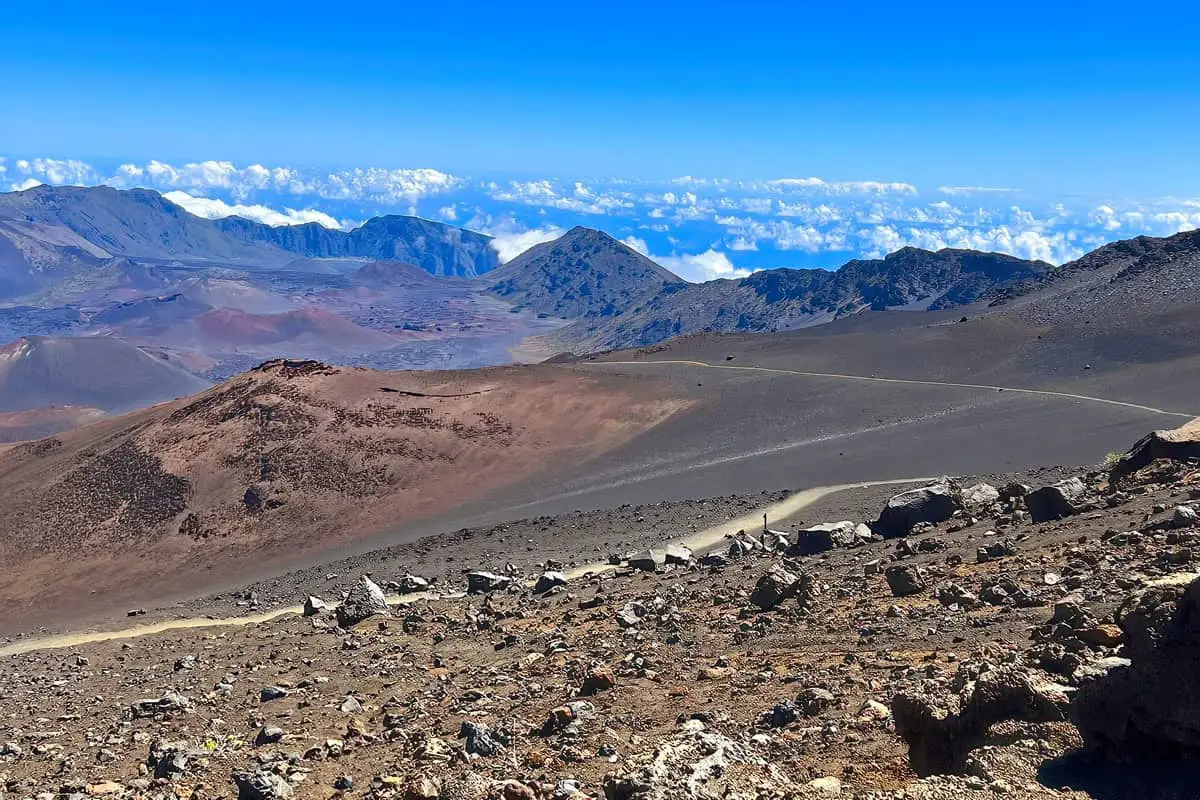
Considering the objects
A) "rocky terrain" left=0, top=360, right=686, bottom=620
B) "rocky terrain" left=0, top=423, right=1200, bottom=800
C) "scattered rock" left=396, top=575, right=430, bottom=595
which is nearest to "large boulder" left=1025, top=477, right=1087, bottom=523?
"rocky terrain" left=0, top=423, right=1200, bottom=800

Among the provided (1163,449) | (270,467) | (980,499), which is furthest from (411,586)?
(270,467)

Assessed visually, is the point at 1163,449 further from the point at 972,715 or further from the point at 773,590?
the point at 972,715

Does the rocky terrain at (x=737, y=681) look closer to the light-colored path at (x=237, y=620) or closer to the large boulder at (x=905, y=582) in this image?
the large boulder at (x=905, y=582)

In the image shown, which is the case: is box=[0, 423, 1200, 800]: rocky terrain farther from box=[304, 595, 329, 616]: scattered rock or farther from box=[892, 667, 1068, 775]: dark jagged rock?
box=[304, 595, 329, 616]: scattered rock

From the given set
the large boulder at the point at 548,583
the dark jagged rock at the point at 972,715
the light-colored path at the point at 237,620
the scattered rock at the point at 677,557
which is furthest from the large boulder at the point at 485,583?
the dark jagged rock at the point at 972,715

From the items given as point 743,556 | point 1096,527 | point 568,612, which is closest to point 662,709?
point 568,612

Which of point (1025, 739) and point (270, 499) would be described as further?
point (270, 499)

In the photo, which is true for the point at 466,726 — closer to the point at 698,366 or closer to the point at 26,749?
the point at 26,749
